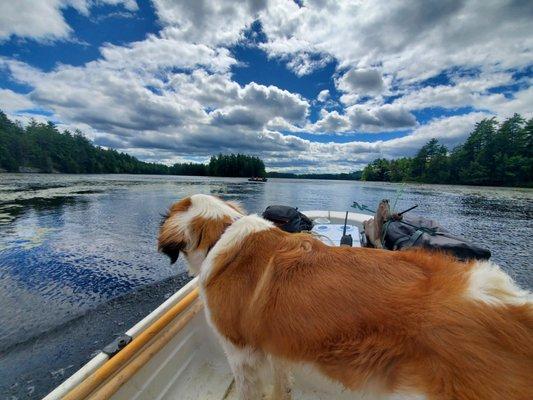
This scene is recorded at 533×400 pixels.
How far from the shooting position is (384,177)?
121 metres

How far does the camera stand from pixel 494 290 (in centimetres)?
148

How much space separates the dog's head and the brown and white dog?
0.35 ft

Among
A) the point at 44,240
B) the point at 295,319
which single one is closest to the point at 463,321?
the point at 295,319

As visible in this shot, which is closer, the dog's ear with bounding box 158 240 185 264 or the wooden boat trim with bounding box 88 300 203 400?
the wooden boat trim with bounding box 88 300 203 400

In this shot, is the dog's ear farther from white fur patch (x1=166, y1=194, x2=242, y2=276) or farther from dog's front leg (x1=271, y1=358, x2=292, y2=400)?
dog's front leg (x1=271, y1=358, x2=292, y2=400)

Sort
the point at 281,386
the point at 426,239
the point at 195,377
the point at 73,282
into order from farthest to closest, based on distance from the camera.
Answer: the point at 73,282, the point at 426,239, the point at 195,377, the point at 281,386

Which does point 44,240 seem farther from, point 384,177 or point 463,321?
point 384,177

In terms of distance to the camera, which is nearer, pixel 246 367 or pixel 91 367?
pixel 91 367

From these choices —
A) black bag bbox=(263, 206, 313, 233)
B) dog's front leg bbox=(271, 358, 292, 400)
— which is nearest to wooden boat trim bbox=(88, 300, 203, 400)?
dog's front leg bbox=(271, 358, 292, 400)

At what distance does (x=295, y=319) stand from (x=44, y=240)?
45.8 feet

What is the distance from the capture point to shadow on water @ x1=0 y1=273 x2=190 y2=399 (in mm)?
4077

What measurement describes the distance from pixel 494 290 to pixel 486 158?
3846 inches

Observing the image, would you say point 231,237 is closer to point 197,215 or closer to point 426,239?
point 197,215

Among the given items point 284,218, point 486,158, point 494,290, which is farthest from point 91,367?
point 486,158
